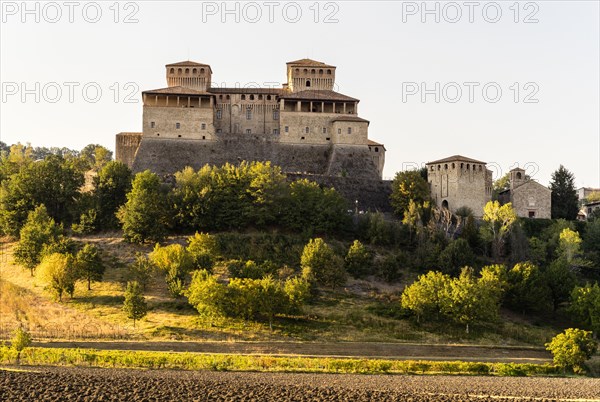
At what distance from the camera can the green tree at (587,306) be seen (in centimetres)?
4915

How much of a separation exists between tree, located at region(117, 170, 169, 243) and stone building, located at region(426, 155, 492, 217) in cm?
2336

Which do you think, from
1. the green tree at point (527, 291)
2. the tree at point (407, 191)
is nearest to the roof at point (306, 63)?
the tree at point (407, 191)

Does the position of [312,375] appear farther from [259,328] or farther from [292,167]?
[292,167]

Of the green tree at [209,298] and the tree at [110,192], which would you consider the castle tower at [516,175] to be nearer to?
the tree at [110,192]

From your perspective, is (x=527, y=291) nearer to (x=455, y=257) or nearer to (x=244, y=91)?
(x=455, y=257)

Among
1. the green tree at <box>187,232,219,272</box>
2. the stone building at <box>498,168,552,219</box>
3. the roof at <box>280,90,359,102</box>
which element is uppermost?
the roof at <box>280,90,359,102</box>

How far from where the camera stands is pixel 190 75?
251 ft

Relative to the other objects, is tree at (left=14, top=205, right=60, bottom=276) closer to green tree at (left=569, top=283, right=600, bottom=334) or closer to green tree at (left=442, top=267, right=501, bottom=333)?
green tree at (left=442, top=267, right=501, bottom=333)

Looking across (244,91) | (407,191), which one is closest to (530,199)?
(407,191)

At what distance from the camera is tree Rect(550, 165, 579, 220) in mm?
71250

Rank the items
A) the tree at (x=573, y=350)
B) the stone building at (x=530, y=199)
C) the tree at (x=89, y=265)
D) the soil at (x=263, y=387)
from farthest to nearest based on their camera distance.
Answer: the stone building at (x=530, y=199)
the tree at (x=89, y=265)
the tree at (x=573, y=350)
the soil at (x=263, y=387)

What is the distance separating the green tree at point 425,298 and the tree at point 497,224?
12.7 m

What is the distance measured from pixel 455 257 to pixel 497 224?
22.0 feet

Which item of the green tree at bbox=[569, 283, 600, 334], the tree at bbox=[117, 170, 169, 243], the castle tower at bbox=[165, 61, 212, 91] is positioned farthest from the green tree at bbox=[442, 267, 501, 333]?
the castle tower at bbox=[165, 61, 212, 91]
